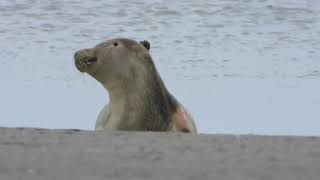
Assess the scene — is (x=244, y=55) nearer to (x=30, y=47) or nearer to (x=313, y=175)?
(x=30, y=47)

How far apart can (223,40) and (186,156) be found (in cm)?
898

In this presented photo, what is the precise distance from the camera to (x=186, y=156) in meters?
5.96

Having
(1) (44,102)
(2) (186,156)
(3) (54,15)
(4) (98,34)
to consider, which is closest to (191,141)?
(2) (186,156)

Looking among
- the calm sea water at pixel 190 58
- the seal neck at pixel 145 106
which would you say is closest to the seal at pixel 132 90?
the seal neck at pixel 145 106

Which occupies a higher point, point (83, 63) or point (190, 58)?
point (83, 63)

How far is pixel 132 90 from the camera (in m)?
9.34

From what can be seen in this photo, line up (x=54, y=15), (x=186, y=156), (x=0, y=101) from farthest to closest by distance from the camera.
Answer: (x=54, y=15), (x=0, y=101), (x=186, y=156)

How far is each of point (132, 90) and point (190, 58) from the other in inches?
171

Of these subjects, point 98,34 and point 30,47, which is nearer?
point 30,47

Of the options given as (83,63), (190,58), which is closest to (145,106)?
(83,63)

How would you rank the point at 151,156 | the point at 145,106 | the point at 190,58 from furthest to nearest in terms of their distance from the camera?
the point at 190,58 < the point at 145,106 < the point at 151,156

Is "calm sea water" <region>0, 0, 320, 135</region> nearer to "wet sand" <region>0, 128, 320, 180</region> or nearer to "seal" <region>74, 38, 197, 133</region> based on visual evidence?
"seal" <region>74, 38, 197, 133</region>

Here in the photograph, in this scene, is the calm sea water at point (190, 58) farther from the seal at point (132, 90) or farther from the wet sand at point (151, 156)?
the wet sand at point (151, 156)

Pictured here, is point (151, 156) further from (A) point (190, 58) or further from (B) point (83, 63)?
(A) point (190, 58)
